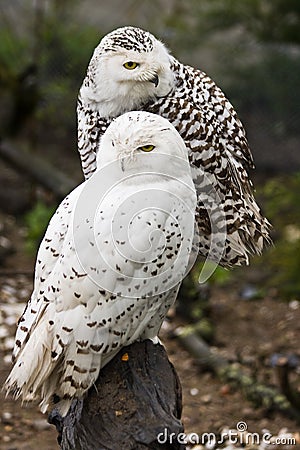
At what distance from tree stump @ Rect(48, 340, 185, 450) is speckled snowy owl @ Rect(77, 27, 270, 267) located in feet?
2.64

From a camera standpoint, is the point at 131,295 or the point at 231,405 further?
the point at 231,405

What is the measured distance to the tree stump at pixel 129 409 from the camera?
2738mm

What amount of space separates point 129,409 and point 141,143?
0.97 metres

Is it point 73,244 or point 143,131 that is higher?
point 143,131

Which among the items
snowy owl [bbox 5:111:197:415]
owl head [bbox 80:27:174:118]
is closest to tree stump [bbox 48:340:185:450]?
snowy owl [bbox 5:111:197:415]

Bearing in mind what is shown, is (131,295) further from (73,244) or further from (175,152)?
(175,152)

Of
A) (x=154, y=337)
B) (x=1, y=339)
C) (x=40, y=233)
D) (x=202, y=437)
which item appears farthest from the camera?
(x=40, y=233)

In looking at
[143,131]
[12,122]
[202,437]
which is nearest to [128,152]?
[143,131]

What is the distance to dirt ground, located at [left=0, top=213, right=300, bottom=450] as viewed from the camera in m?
4.19

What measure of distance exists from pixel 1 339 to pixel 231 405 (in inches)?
60.0

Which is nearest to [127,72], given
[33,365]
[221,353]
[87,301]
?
[87,301]

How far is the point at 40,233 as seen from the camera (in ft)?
20.9

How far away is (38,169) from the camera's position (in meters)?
6.88

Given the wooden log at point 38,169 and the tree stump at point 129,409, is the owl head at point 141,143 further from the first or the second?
the wooden log at point 38,169
